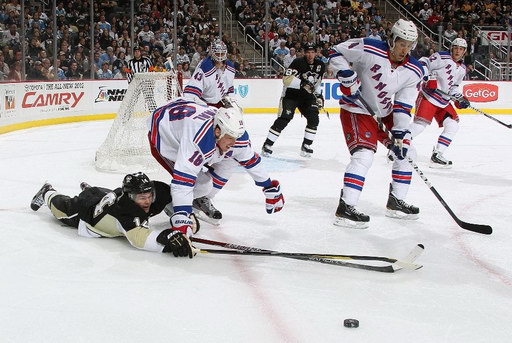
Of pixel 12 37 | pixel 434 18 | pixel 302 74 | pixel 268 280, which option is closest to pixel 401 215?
pixel 268 280

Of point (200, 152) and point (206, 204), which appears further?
point (206, 204)

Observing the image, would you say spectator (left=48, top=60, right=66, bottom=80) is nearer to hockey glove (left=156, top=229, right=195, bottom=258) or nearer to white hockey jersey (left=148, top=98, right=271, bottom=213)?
white hockey jersey (left=148, top=98, right=271, bottom=213)

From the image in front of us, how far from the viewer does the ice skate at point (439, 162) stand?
646 cm

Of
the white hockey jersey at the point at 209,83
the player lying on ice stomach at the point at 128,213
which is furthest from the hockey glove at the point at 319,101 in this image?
the player lying on ice stomach at the point at 128,213

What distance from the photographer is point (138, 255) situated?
3.37 m

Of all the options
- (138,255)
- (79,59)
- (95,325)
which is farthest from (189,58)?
(95,325)

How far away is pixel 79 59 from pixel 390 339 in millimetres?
8648

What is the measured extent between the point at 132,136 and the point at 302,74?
1959 mm

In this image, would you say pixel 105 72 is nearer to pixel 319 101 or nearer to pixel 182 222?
pixel 319 101

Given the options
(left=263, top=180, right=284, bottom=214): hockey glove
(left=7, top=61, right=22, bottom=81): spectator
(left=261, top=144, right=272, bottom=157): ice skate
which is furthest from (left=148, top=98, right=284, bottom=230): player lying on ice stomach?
(left=7, top=61, right=22, bottom=81): spectator

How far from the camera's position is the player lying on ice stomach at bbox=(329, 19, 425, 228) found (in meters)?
4.09

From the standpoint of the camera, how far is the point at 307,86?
680cm

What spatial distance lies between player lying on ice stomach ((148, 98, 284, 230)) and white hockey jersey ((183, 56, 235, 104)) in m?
1.96

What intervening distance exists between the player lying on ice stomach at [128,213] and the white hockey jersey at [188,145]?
17 centimetres
